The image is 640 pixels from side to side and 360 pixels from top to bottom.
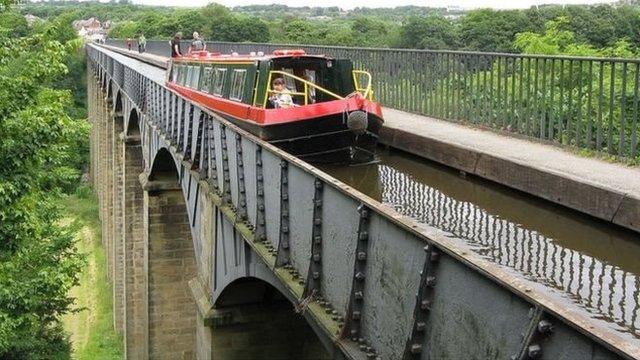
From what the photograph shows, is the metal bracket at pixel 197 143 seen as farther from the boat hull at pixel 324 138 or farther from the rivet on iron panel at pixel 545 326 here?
the rivet on iron panel at pixel 545 326

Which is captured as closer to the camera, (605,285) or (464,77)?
(605,285)

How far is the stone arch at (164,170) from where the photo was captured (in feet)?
59.0

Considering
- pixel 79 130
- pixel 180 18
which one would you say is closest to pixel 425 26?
pixel 79 130

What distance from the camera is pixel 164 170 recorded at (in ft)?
64.1

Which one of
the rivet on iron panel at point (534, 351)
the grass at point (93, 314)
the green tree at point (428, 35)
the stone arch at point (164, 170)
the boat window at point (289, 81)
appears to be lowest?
the grass at point (93, 314)

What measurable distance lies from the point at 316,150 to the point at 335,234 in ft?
17.3

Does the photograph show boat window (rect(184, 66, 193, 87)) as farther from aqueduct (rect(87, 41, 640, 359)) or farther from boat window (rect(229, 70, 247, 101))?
boat window (rect(229, 70, 247, 101))

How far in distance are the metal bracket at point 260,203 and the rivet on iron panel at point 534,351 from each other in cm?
438

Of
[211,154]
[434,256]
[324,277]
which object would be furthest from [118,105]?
[434,256]

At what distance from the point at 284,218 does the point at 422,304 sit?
2.63 metres

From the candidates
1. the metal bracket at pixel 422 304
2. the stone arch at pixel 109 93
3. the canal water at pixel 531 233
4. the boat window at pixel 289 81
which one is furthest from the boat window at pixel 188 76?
the stone arch at pixel 109 93

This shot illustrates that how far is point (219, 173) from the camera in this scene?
30.5ft

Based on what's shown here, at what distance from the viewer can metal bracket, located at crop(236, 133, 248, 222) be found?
26.0ft

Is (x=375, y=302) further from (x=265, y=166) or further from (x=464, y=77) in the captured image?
(x=464, y=77)
